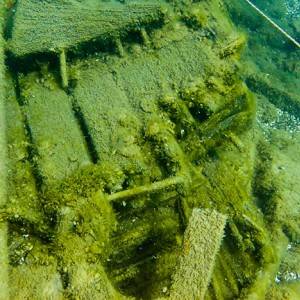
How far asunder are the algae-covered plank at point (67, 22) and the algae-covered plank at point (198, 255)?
3.19 meters

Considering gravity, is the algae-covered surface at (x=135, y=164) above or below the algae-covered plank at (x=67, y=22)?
below

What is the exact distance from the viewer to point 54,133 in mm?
3691

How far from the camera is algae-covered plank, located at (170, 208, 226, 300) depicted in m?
2.39

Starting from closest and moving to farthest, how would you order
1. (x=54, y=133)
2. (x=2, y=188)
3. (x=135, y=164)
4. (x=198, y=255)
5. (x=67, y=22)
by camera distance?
(x=198, y=255), (x=2, y=188), (x=135, y=164), (x=54, y=133), (x=67, y=22)

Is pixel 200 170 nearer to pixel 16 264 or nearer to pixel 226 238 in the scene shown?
pixel 226 238

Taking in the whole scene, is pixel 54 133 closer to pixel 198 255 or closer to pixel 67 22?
pixel 67 22

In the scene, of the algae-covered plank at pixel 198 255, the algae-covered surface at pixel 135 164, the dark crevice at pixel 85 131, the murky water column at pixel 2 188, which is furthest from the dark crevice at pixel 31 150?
the algae-covered plank at pixel 198 255

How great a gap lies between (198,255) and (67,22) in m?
Result: 3.79

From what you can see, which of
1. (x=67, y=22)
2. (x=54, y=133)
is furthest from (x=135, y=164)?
(x=67, y=22)

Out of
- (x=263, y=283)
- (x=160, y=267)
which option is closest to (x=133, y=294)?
(x=160, y=267)

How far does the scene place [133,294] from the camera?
321cm

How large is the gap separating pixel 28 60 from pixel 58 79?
0.53 meters

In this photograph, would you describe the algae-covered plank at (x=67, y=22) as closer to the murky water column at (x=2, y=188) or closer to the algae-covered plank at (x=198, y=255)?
the murky water column at (x=2, y=188)

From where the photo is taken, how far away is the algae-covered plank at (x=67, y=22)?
4.09m
